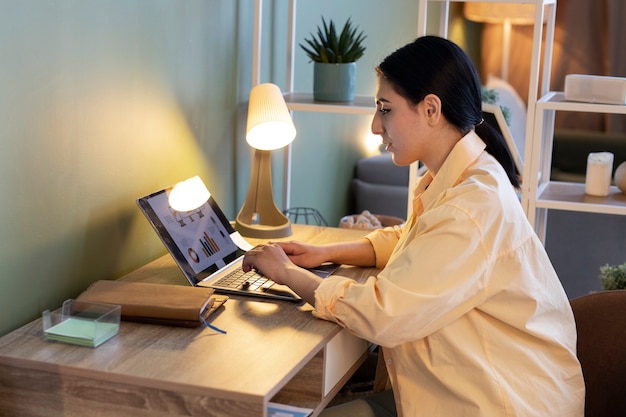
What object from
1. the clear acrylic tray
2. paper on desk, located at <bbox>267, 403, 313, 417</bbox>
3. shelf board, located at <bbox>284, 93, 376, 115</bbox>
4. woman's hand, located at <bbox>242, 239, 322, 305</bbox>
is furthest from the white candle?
the clear acrylic tray

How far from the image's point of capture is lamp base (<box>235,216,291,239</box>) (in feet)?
7.16

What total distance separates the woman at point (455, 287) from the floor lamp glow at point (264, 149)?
1.58 ft

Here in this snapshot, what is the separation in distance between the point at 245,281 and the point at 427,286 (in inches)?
20.0

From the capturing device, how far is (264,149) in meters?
2.18

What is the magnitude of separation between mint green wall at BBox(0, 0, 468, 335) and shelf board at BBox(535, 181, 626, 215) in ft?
2.89

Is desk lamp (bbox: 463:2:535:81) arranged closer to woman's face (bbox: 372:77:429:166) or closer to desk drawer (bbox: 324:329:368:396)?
woman's face (bbox: 372:77:429:166)

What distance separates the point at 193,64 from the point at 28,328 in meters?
0.86

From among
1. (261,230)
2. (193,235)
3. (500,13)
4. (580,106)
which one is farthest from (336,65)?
(500,13)

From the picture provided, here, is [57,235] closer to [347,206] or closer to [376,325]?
[376,325]

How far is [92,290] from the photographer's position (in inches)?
63.6

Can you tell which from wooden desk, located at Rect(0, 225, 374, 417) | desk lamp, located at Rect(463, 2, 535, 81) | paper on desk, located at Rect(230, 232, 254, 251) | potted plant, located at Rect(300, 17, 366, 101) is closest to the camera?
wooden desk, located at Rect(0, 225, 374, 417)

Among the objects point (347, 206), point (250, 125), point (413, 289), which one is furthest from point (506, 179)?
point (347, 206)

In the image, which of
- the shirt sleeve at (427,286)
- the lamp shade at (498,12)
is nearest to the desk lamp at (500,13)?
the lamp shade at (498,12)

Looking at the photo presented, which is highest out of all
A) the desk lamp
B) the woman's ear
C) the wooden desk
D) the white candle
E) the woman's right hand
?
the desk lamp
